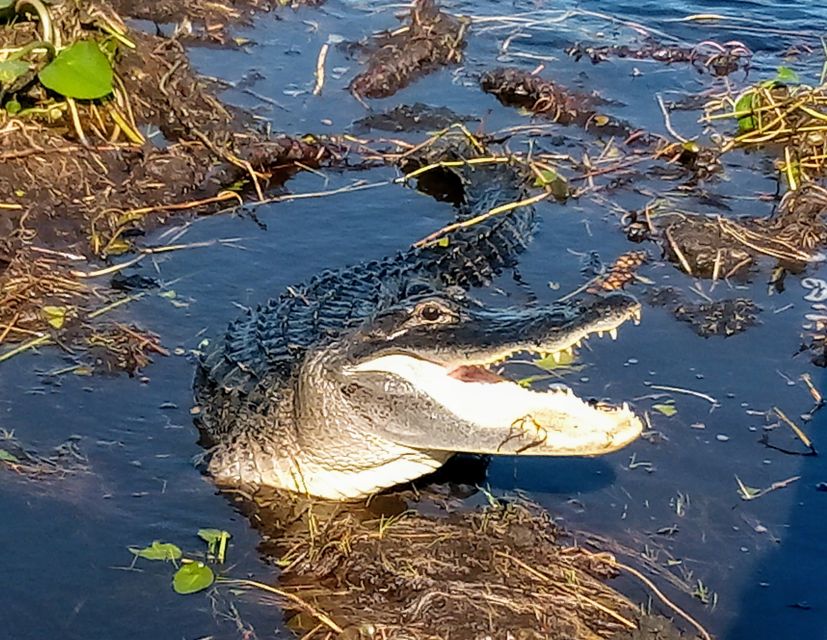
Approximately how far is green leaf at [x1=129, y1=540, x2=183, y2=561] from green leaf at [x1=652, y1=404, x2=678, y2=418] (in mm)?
1876

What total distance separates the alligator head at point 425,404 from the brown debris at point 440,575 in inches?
7.1

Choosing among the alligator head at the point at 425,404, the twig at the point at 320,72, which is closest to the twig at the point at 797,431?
the alligator head at the point at 425,404

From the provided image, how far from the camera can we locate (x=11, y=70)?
6012mm

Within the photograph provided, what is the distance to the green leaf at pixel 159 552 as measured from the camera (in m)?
3.88

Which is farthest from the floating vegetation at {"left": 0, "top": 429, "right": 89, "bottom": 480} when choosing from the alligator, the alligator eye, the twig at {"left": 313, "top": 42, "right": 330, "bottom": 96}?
the twig at {"left": 313, "top": 42, "right": 330, "bottom": 96}

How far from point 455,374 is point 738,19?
5.90 m

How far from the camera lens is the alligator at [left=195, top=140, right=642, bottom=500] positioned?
3.63 m

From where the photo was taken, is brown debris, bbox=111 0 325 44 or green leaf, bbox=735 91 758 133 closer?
green leaf, bbox=735 91 758 133

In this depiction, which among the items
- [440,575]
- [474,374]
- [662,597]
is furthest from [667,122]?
[440,575]

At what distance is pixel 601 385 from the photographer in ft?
15.8

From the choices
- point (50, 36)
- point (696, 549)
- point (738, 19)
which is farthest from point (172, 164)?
point (738, 19)

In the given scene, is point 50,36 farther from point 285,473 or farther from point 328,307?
point 285,473

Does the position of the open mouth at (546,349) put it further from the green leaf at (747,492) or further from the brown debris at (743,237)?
the brown debris at (743,237)

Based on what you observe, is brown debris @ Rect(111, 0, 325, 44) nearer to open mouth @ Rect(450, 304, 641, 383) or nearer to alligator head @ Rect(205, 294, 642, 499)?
A: alligator head @ Rect(205, 294, 642, 499)
